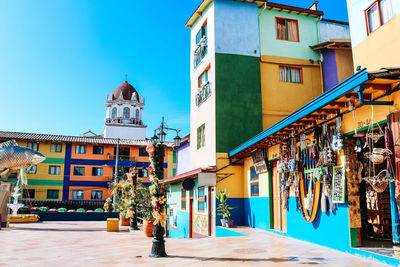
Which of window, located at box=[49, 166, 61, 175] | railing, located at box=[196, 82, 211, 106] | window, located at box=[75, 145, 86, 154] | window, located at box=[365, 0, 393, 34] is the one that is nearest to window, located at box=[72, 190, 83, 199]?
window, located at box=[49, 166, 61, 175]

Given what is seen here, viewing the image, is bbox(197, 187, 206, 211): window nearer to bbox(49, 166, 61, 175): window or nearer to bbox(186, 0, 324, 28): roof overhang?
bbox(186, 0, 324, 28): roof overhang

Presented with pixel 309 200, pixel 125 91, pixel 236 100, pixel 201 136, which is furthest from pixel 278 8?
pixel 125 91

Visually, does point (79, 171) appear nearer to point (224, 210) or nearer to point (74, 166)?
point (74, 166)

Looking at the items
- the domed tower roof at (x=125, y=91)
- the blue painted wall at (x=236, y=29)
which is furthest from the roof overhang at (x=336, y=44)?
the domed tower roof at (x=125, y=91)

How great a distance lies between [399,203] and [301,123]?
3.80m

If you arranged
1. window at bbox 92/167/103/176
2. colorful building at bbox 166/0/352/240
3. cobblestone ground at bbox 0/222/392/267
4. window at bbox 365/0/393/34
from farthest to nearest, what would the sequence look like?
window at bbox 92/167/103/176 < colorful building at bbox 166/0/352/240 < window at bbox 365/0/393/34 < cobblestone ground at bbox 0/222/392/267

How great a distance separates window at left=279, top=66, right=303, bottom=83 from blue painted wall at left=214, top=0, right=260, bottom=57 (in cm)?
151

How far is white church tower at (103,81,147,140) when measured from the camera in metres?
67.3

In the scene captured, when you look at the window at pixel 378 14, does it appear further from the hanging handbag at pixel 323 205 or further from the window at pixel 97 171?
the window at pixel 97 171

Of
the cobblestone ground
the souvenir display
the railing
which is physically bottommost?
the cobblestone ground

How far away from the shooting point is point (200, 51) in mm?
19750

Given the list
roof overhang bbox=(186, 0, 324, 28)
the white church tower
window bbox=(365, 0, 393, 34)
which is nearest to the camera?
window bbox=(365, 0, 393, 34)

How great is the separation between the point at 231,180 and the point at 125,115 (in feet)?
181

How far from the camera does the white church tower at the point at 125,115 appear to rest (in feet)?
221
